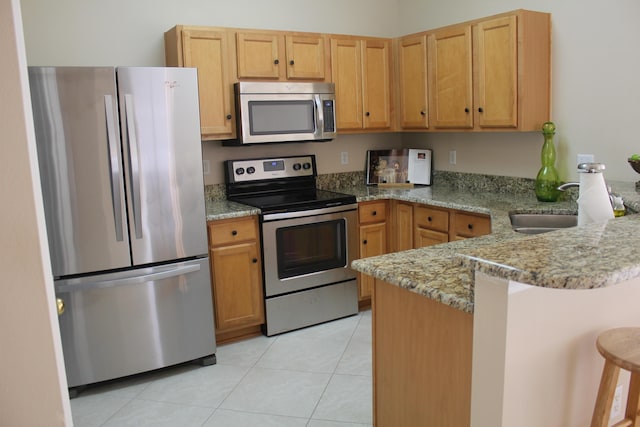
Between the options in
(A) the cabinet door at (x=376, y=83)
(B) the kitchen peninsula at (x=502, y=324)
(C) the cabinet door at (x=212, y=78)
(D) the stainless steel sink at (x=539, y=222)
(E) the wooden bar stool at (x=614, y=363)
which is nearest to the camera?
(B) the kitchen peninsula at (x=502, y=324)

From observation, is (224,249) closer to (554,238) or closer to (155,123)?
(155,123)

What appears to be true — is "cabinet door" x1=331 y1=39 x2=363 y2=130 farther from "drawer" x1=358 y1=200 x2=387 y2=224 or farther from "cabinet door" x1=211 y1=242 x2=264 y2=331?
"cabinet door" x1=211 y1=242 x2=264 y2=331

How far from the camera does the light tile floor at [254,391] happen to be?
2.79 m

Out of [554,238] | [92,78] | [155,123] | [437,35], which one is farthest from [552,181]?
[92,78]

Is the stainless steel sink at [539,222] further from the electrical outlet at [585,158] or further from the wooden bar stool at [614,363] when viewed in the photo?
the wooden bar stool at [614,363]

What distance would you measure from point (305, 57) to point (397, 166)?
4.17 feet

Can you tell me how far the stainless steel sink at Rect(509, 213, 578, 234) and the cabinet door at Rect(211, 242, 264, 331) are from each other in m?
1.66

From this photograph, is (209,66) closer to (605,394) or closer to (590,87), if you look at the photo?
(590,87)

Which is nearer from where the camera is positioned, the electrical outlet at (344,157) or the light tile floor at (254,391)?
the light tile floor at (254,391)

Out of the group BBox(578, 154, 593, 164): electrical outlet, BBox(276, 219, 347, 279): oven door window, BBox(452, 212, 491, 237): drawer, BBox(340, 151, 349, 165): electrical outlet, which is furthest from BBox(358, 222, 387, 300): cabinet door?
BBox(578, 154, 593, 164): electrical outlet

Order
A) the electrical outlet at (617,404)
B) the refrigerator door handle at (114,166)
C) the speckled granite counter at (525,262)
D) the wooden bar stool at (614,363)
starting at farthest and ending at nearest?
the refrigerator door handle at (114,166)
the electrical outlet at (617,404)
the wooden bar stool at (614,363)
the speckled granite counter at (525,262)

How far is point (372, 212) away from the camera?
4.20 meters

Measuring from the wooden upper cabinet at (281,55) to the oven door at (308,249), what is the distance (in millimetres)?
1021

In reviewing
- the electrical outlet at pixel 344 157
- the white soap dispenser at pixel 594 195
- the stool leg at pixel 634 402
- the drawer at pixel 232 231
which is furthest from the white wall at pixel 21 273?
the electrical outlet at pixel 344 157
